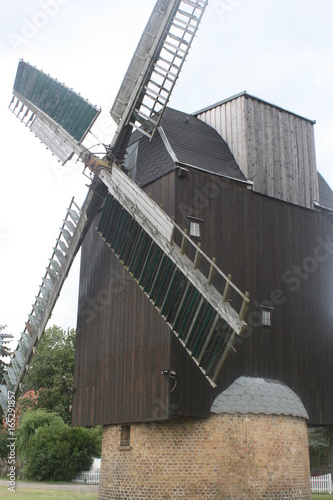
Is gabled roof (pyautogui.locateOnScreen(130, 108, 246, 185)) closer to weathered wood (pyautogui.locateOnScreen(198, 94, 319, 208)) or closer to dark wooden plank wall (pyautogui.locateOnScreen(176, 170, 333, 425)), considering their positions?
weathered wood (pyautogui.locateOnScreen(198, 94, 319, 208))

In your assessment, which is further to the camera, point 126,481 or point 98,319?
point 98,319

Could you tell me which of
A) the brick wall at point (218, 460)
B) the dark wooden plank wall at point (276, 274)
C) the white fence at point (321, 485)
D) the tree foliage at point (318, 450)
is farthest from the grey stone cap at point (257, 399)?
the tree foliage at point (318, 450)

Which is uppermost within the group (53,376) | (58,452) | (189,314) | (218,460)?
(53,376)

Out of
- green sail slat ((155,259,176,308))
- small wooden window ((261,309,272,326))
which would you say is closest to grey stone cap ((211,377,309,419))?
small wooden window ((261,309,272,326))

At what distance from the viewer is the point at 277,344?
1711 cm

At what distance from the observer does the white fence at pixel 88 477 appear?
30.1 m

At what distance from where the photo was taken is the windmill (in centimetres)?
1361

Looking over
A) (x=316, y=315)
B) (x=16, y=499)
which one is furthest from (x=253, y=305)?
(x=16, y=499)

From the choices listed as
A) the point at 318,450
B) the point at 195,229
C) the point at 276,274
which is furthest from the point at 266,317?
the point at 318,450

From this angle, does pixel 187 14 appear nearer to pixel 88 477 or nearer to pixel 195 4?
pixel 195 4

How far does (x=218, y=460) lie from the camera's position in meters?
14.8

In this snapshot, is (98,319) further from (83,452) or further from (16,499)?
(83,452)

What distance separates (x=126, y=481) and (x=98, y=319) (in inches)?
196

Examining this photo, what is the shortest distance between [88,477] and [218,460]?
57.9ft
